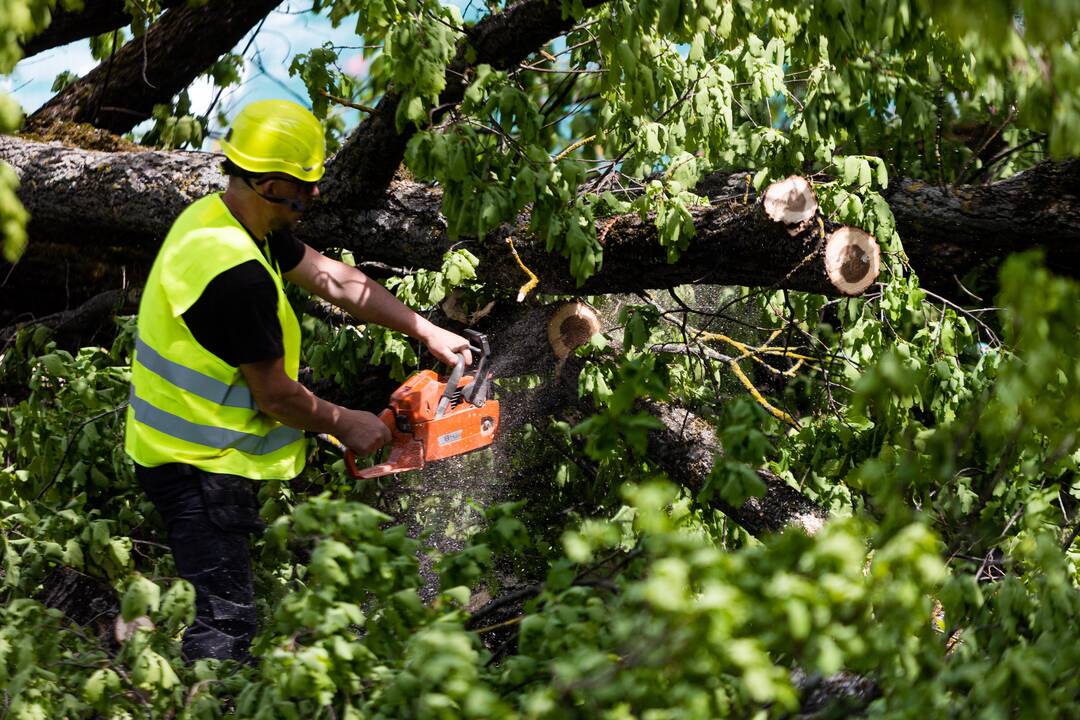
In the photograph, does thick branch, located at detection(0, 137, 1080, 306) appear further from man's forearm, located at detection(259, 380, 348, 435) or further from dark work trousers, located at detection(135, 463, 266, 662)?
dark work trousers, located at detection(135, 463, 266, 662)

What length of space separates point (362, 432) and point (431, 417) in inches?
13.0

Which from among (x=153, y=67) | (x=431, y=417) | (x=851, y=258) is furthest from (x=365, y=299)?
(x=153, y=67)

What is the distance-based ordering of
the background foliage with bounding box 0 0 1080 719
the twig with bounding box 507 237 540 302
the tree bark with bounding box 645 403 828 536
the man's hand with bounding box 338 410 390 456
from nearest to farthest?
the background foliage with bounding box 0 0 1080 719 < the man's hand with bounding box 338 410 390 456 < the twig with bounding box 507 237 540 302 < the tree bark with bounding box 645 403 828 536

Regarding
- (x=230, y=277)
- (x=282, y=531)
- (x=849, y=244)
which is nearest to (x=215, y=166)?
(x=230, y=277)

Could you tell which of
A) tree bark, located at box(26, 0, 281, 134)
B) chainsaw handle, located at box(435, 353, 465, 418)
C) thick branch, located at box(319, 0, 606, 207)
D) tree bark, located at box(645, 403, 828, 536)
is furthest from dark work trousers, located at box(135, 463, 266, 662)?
tree bark, located at box(26, 0, 281, 134)

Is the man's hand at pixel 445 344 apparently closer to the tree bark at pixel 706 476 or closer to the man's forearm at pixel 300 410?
the man's forearm at pixel 300 410

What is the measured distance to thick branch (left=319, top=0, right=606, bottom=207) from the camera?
170 inches

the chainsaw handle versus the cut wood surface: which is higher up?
the cut wood surface

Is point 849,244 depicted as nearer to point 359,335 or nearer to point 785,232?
point 785,232

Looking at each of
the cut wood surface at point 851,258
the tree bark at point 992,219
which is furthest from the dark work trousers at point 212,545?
the tree bark at point 992,219

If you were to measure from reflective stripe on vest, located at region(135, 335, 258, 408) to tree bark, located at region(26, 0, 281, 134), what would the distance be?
3.48m

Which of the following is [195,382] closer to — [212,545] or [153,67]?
[212,545]

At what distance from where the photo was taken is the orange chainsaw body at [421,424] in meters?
3.68

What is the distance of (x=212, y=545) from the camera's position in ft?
10.8
